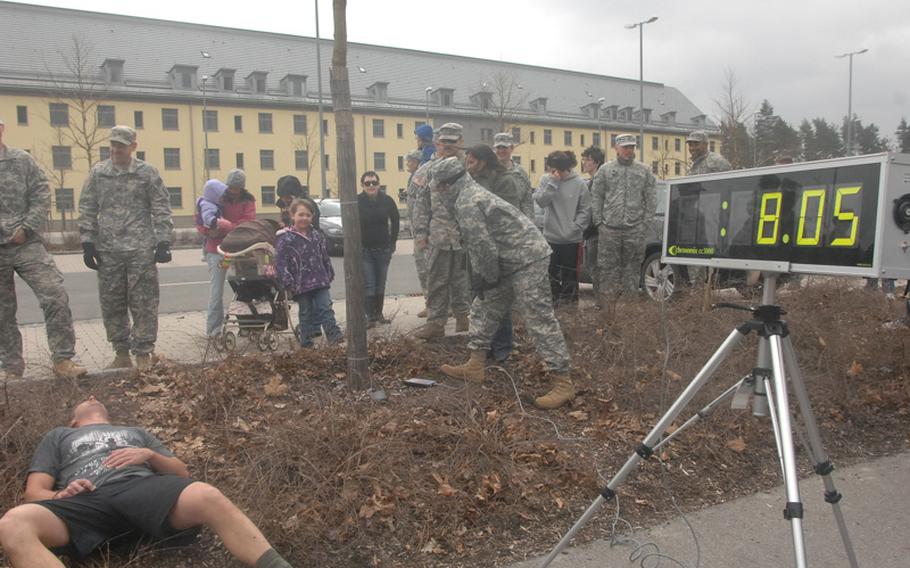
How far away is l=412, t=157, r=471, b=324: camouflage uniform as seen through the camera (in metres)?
6.40

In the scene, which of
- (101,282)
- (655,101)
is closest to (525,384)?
(101,282)

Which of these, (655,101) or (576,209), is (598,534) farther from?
(655,101)

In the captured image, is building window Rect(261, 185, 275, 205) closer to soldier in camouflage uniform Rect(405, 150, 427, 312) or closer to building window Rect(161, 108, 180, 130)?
building window Rect(161, 108, 180, 130)

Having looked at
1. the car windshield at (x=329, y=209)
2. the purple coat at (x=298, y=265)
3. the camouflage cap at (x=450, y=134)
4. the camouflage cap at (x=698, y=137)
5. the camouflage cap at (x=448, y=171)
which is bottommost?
the purple coat at (x=298, y=265)

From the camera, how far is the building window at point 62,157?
171 ft

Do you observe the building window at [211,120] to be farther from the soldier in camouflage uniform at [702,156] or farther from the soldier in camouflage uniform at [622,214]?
the soldier in camouflage uniform at [622,214]

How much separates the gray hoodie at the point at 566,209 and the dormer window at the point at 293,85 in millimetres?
60211

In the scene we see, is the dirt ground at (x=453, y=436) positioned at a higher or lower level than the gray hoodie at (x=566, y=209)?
lower

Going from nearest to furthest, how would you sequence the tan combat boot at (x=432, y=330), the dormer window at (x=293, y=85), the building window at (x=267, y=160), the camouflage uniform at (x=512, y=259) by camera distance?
1. the camouflage uniform at (x=512, y=259)
2. the tan combat boot at (x=432, y=330)
3. the building window at (x=267, y=160)
4. the dormer window at (x=293, y=85)

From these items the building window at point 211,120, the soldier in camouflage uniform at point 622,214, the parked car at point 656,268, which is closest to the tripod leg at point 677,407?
the soldier in camouflage uniform at point 622,214

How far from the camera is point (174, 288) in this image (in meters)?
12.8

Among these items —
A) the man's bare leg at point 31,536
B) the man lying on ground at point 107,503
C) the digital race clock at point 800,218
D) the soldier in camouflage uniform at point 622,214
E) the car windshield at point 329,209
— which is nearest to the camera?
the digital race clock at point 800,218

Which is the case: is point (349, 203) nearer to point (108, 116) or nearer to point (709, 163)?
point (709, 163)

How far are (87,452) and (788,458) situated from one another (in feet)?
9.60
